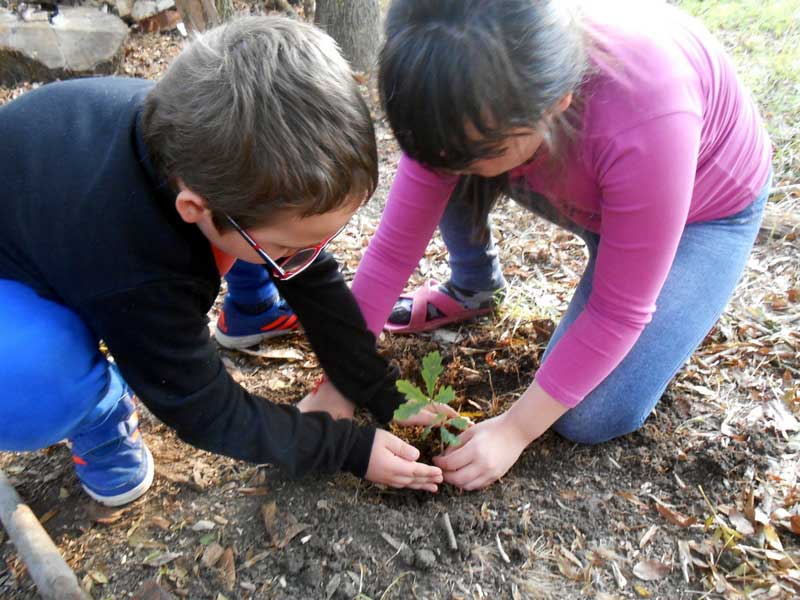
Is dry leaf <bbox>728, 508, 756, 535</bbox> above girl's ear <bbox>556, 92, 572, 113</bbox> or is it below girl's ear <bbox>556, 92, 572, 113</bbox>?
below

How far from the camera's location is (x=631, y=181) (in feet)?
4.95

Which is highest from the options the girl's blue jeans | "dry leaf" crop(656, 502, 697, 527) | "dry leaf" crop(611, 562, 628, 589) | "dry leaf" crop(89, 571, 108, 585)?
the girl's blue jeans

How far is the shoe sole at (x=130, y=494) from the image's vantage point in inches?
73.9

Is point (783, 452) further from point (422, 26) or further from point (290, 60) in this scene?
point (290, 60)

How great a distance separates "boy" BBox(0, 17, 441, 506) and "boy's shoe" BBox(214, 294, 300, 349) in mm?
720

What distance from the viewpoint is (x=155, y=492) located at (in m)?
1.94

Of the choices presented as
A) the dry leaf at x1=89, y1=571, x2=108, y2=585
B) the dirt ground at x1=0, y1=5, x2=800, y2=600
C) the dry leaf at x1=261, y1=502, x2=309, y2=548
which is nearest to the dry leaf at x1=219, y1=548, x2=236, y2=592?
the dirt ground at x1=0, y1=5, x2=800, y2=600

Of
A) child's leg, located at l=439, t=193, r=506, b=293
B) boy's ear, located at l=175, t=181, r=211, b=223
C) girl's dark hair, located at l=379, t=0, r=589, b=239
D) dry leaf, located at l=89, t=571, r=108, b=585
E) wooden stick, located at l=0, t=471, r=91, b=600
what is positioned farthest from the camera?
child's leg, located at l=439, t=193, r=506, b=293

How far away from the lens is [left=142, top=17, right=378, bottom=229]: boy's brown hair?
4.05 ft

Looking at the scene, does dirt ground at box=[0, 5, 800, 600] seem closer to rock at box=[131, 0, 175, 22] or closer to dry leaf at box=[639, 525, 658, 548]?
dry leaf at box=[639, 525, 658, 548]

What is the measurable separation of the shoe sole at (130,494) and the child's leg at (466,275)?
3.39 ft

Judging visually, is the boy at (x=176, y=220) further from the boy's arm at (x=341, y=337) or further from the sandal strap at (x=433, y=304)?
the sandal strap at (x=433, y=304)

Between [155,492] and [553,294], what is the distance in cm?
166

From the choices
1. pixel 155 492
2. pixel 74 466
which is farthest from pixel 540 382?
pixel 74 466
